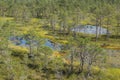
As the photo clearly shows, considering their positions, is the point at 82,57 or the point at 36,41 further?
the point at 36,41

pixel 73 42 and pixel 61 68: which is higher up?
pixel 73 42

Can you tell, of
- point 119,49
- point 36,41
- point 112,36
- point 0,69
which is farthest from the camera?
Result: point 112,36

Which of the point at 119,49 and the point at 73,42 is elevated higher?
the point at 73,42

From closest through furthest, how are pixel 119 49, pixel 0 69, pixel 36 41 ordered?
pixel 0 69
pixel 36 41
pixel 119 49

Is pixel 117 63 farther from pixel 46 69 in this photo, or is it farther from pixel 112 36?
pixel 112 36

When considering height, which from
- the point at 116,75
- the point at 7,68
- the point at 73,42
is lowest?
the point at 116,75

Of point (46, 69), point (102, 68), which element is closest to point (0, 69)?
point (46, 69)

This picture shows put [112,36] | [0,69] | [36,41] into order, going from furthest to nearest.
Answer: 1. [112,36]
2. [36,41]
3. [0,69]

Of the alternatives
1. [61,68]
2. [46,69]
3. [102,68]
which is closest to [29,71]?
[46,69]

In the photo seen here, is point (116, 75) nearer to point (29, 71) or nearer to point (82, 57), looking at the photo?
point (82, 57)
